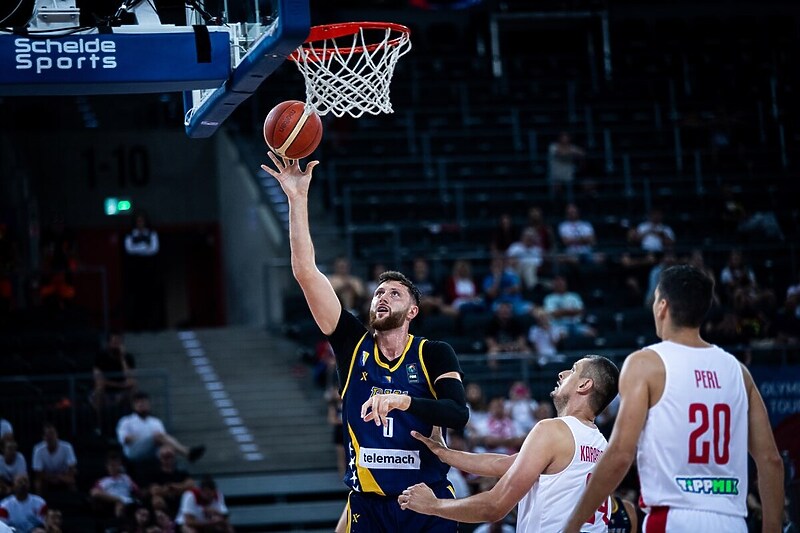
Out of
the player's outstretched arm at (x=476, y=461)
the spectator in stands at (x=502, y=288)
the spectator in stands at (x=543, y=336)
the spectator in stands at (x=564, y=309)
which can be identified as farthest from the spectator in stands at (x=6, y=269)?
the player's outstretched arm at (x=476, y=461)

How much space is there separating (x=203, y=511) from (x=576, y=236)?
7.30m

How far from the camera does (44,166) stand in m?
22.1

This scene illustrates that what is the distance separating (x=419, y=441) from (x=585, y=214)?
1307 cm

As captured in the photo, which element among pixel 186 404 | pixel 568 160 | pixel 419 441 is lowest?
pixel 186 404

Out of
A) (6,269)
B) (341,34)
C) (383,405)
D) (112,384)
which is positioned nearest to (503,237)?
(112,384)

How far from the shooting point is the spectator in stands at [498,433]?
13.4 metres

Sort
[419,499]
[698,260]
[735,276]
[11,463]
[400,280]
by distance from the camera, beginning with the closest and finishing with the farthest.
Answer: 1. [419,499]
2. [400,280]
3. [11,463]
4. [698,260]
5. [735,276]

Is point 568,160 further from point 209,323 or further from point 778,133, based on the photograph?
point 209,323

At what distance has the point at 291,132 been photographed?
666 cm

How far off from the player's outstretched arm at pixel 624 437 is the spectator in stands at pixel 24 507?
7.96 m

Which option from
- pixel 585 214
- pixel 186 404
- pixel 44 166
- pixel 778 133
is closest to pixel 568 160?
pixel 585 214

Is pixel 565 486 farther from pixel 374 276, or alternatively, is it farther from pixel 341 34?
pixel 374 276

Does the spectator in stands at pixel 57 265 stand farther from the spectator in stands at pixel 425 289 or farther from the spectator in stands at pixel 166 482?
the spectator in stands at pixel 425 289

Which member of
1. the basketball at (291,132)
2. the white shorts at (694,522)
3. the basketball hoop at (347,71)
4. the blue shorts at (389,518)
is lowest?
the blue shorts at (389,518)
